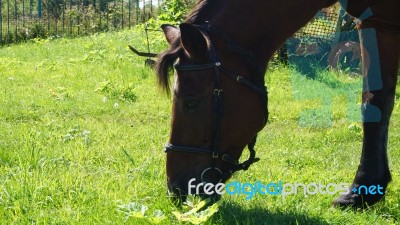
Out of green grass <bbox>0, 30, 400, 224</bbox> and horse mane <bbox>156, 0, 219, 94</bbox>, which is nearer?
horse mane <bbox>156, 0, 219, 94</bbox>

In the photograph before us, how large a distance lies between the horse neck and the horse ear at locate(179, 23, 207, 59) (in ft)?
0.54

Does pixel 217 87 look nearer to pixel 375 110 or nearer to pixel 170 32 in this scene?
pixel 170 32

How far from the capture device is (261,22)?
8.55 ft

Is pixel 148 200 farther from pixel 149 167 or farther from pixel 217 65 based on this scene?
pixel 217 65

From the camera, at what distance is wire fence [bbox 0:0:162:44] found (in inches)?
563

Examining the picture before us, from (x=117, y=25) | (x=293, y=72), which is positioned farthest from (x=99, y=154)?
(x=117, y=25)

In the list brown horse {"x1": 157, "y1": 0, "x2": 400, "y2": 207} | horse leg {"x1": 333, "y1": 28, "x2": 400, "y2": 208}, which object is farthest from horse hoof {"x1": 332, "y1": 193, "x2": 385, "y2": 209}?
brown horse {"x1": 157, "y1": 0, "x2": 400, "y2": 207}

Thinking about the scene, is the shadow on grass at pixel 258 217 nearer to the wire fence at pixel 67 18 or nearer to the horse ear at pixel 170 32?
the horse ear at pixel 170 32

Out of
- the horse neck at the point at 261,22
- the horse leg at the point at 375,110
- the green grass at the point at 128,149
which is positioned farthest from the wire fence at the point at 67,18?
the horse neck at the point at 261,22

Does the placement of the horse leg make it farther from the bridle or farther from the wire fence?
the wire fence

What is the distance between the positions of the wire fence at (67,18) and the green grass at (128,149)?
6.26 metres

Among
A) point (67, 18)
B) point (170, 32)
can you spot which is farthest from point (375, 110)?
point (67, 18)

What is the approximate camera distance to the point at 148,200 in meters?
2.77

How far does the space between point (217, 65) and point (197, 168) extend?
49 cm
